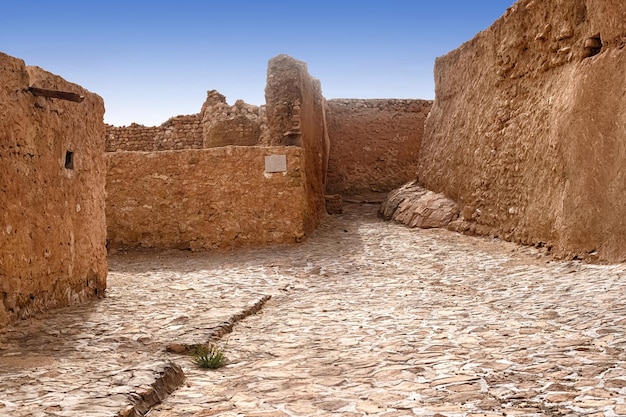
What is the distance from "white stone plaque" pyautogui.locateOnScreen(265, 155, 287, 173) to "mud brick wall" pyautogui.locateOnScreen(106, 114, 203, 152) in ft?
22.5

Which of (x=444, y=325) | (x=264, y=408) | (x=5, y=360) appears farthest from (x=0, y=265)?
(x=444, y=325)

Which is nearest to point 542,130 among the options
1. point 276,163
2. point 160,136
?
point 276,163

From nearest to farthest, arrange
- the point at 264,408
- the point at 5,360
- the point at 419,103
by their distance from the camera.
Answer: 1. the point at 264,408
2. the point at 5,360
3. the point at 419,103

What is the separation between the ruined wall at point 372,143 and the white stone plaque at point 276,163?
5568 mm

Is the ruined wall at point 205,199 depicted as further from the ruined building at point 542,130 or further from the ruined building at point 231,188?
the ruined building at point 542,130

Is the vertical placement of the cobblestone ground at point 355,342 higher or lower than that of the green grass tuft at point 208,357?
higher

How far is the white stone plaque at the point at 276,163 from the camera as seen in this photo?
10492 millimetres

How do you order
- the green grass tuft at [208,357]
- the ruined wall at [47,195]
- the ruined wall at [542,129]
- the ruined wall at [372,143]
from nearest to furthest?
the green grass tuft at [208,357]
the ruined wall at [47,195]
the ruined wall at [542,129]
the ruined wall at [372,143]

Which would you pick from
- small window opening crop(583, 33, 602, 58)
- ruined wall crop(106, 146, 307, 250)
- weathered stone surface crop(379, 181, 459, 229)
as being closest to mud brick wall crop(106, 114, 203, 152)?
ruined wall crop(106, 146, 307, 250)

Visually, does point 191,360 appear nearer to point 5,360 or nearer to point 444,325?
point 5,360

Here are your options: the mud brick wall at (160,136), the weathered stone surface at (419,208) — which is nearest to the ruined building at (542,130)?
the weathered stone surface at (419,208)

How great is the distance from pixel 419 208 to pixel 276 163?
298cm

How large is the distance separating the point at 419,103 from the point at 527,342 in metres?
13.6

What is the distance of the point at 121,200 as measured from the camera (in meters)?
10.7
